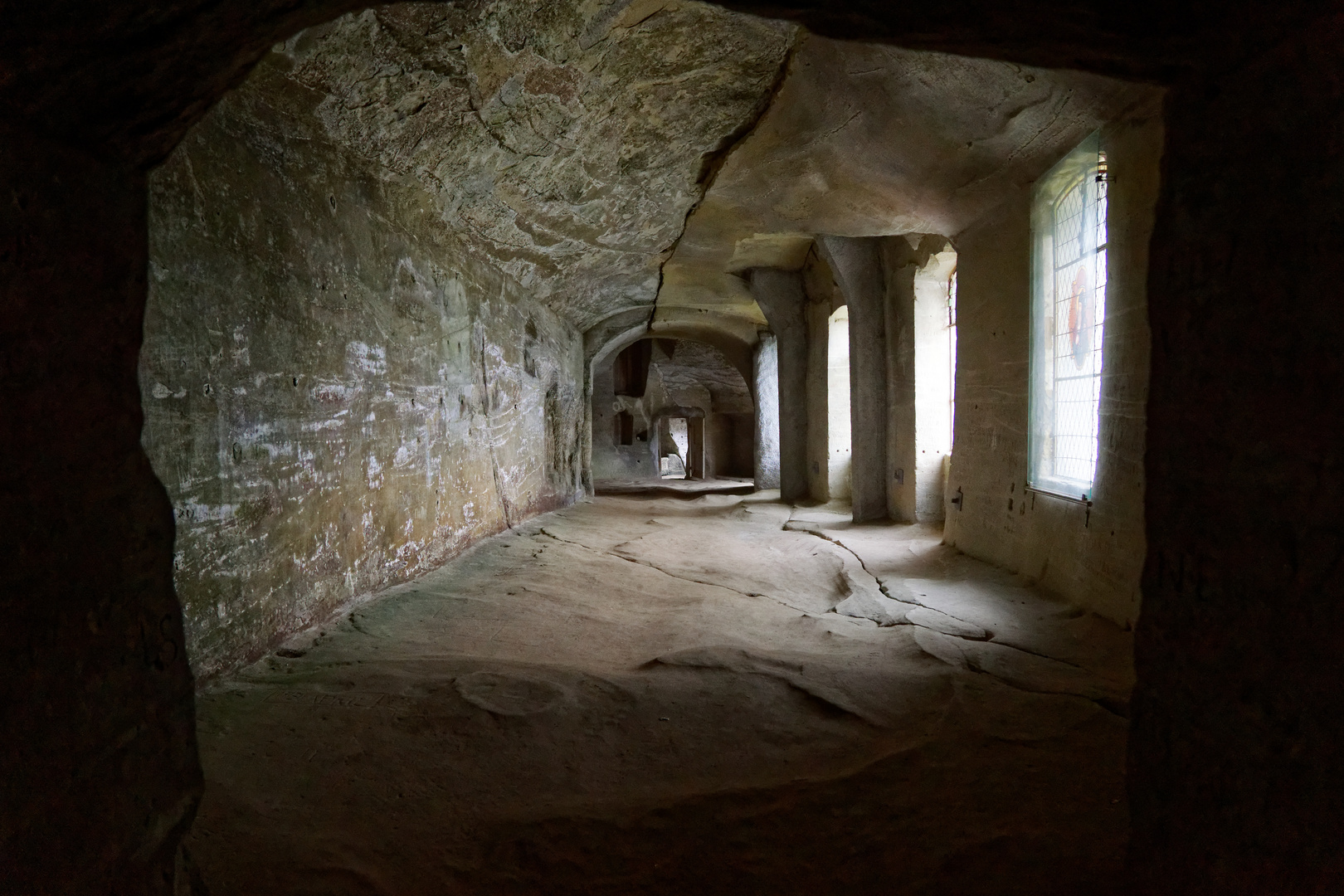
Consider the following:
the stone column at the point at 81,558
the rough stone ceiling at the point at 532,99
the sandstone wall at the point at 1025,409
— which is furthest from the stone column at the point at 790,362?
the stone column at the point at 81,558

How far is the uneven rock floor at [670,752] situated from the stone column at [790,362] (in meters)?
6.52

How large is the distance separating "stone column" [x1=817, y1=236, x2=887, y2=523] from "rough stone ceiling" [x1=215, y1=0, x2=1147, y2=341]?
1073mm

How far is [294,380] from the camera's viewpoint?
3531 mm

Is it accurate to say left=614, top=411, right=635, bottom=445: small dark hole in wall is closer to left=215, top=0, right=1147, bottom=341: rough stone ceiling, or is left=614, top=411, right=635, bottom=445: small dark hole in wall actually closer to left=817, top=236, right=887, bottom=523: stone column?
left=817, top=236, right=887, bottom=523: stone column

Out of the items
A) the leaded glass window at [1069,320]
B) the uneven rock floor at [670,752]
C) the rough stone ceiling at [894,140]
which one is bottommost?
the uneven rock floor at [670,752]

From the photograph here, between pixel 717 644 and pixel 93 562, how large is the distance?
2740 mm

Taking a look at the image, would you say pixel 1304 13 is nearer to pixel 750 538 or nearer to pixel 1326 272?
pixel 1326 272

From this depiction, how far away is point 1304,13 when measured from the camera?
108 centimetres

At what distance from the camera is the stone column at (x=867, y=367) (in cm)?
819

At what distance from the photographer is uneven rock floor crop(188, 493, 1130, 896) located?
1802mm

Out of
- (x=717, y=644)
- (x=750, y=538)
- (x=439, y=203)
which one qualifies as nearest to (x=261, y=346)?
(x=439, y=203)

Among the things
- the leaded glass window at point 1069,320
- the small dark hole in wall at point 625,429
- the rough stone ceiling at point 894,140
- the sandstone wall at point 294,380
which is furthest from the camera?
the small dark hole in wall at point 625,429

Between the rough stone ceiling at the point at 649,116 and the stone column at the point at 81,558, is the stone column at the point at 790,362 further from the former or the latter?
the stone column at the point at 81,558

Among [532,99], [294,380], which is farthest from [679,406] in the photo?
[294,380]
